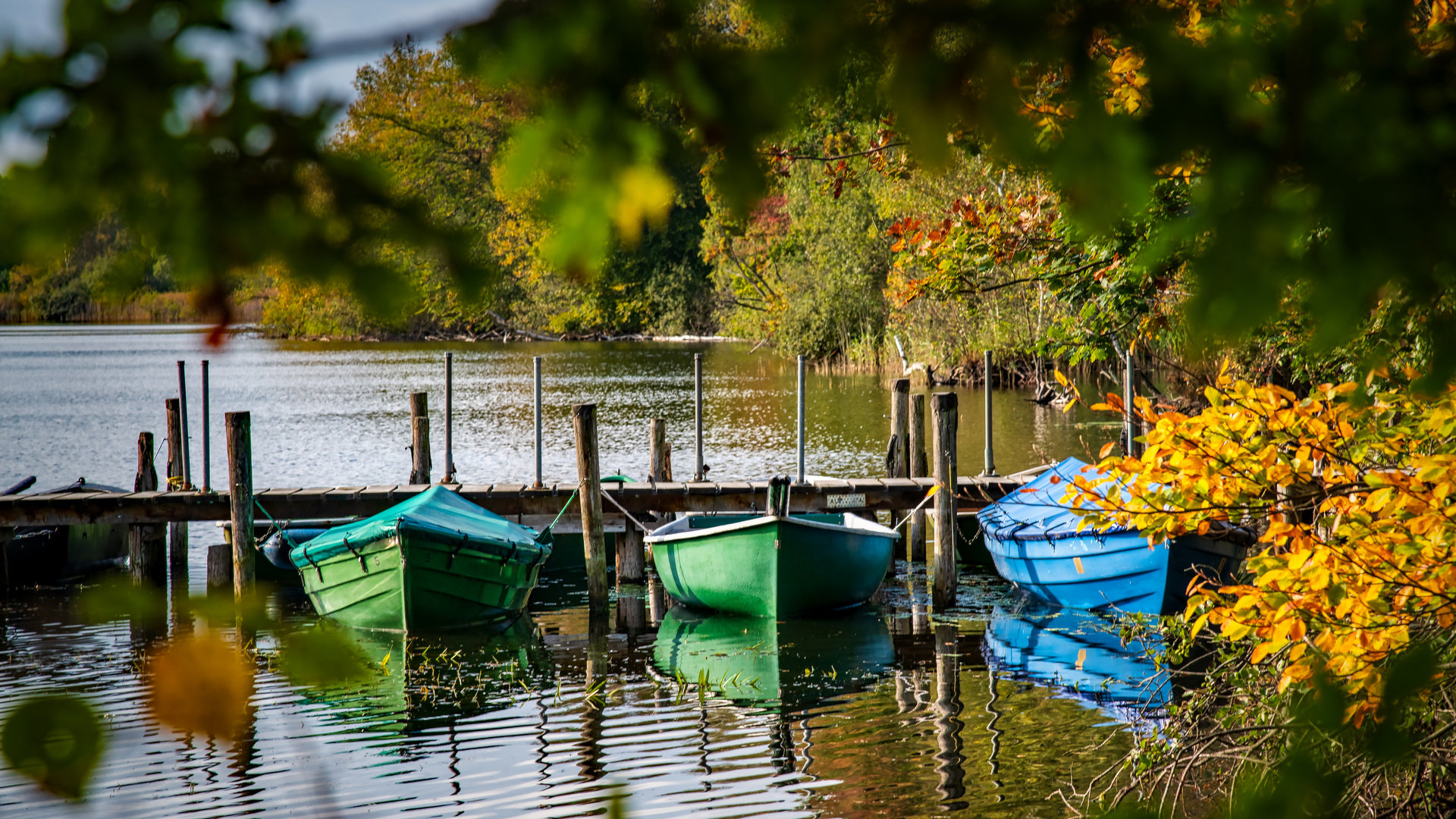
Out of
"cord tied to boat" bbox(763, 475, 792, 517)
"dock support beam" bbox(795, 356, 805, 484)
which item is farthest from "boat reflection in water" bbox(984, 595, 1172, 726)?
"dock support beam" bbox(795, 356, 805, 484)

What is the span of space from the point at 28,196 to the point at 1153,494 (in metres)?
4.27

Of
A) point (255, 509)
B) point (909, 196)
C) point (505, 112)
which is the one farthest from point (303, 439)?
point (505, 112)

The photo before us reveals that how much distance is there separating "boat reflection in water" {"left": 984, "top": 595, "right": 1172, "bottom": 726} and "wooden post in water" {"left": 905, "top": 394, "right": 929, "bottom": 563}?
2701 mm

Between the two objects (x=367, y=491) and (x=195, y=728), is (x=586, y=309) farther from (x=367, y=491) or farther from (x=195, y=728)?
(x=195, y=728)

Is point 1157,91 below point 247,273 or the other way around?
the other way around

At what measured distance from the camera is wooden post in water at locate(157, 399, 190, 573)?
14.4 m

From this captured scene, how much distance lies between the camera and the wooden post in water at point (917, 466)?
15.8 meters

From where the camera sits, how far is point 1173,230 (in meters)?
1.62

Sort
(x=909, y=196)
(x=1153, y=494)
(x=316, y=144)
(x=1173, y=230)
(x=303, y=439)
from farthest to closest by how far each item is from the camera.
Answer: (x=909, y=196) → (x=303, y=439) → (x=1153, y=494) → (x=1173, y=230) → (x=316, y=144)

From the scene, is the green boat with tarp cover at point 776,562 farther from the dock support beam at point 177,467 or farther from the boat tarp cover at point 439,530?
the dock support beam at point 177,467

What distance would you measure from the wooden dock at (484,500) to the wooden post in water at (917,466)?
1149mm

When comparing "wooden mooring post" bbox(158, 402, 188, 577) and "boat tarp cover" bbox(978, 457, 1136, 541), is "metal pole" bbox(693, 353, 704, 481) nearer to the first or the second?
"boat tarp cover" bbox(978, 457, 1136, 541)

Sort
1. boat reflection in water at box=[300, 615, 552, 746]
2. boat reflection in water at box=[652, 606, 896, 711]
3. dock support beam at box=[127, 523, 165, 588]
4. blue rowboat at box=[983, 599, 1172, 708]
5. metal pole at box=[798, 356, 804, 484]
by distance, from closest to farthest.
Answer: boat reflection in water at box=[300, 615, 552, 746] < blue rowboat at box=[983, 599, 1172, 708] < boat reflection in water at box=[652, 606, 896, 711] < dock support beam at box=[127, 523, 165, 588] < metal pole at box=[798, 356, 804, 484]

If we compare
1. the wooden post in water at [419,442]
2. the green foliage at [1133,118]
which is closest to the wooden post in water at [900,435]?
the wooden post in water at [419,442]
